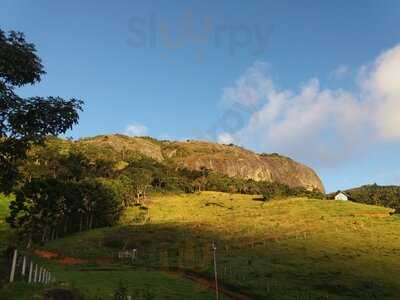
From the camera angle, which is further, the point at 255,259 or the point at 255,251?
the point at 255,251

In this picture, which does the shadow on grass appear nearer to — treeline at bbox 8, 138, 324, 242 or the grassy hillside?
the grassy hillside

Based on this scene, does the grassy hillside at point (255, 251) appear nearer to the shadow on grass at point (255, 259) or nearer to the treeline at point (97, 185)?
the shadow on grass at point (255, 259)

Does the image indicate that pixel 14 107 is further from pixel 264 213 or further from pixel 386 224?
pixel 264 213

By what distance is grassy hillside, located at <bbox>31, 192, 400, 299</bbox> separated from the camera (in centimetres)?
4906

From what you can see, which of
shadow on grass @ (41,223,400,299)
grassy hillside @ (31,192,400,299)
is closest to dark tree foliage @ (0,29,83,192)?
grassy hillside @ (31,192,400,299)

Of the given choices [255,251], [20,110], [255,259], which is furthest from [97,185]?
[20,110]

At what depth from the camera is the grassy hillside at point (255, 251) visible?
161ft

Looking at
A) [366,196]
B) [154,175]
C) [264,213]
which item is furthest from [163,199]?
[366,196]

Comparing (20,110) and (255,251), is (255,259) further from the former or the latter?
(20,110)

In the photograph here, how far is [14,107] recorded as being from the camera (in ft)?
68.9

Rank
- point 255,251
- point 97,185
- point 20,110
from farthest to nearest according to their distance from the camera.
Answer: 1. point 97,185
2. point 255,251
3. point 20,110

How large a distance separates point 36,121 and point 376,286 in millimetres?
40824

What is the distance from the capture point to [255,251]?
7212 cm

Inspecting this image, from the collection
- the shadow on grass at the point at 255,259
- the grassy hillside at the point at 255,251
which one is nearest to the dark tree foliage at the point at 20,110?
the grassy hillside at the point at 255,251
